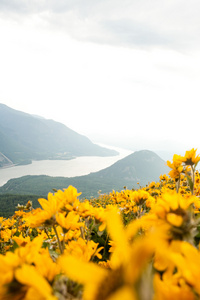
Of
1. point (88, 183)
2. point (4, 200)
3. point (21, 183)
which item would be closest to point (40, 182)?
point (21, 183)

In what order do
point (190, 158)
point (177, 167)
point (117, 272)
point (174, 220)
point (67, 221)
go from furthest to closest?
point (177, 167) → point (190, 158) → point (67, 221) → point (174, 220) → point (117, 272)

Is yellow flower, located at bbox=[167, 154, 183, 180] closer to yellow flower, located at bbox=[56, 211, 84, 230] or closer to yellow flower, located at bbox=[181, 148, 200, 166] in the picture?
yellow flower, located at bbox=[181, 148, 200, 166]

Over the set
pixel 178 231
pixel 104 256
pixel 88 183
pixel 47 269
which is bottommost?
pixel 88 183

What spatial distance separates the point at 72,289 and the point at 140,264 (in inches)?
24.4

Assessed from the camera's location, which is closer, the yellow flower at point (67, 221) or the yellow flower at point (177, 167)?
the yellow flower at point (67, 221)

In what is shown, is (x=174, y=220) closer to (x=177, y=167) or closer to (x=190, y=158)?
(x=190, y=158)

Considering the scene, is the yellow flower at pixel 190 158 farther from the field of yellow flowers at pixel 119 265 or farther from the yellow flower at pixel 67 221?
the yellow flower at pixel 67 221

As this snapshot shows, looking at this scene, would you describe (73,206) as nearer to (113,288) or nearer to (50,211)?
(50,211)

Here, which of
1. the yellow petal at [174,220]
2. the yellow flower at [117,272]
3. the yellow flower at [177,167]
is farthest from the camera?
the yellow flower at [177,167]

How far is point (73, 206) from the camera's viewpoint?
1970 millimetres

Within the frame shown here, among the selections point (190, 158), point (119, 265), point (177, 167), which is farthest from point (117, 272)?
point (177, 167)

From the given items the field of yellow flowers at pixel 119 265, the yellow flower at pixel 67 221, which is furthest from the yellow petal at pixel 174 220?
the yellow flower at pixel 67 221

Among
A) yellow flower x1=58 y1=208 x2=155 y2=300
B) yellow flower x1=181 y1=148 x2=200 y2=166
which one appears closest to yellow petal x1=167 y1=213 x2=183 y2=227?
yellow flower x1=58 y1=208 x2=155 y2=300

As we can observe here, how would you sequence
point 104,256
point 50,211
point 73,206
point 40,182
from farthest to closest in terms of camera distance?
point 40,182 < point 104,256 < point 73,206 < point 50,211
